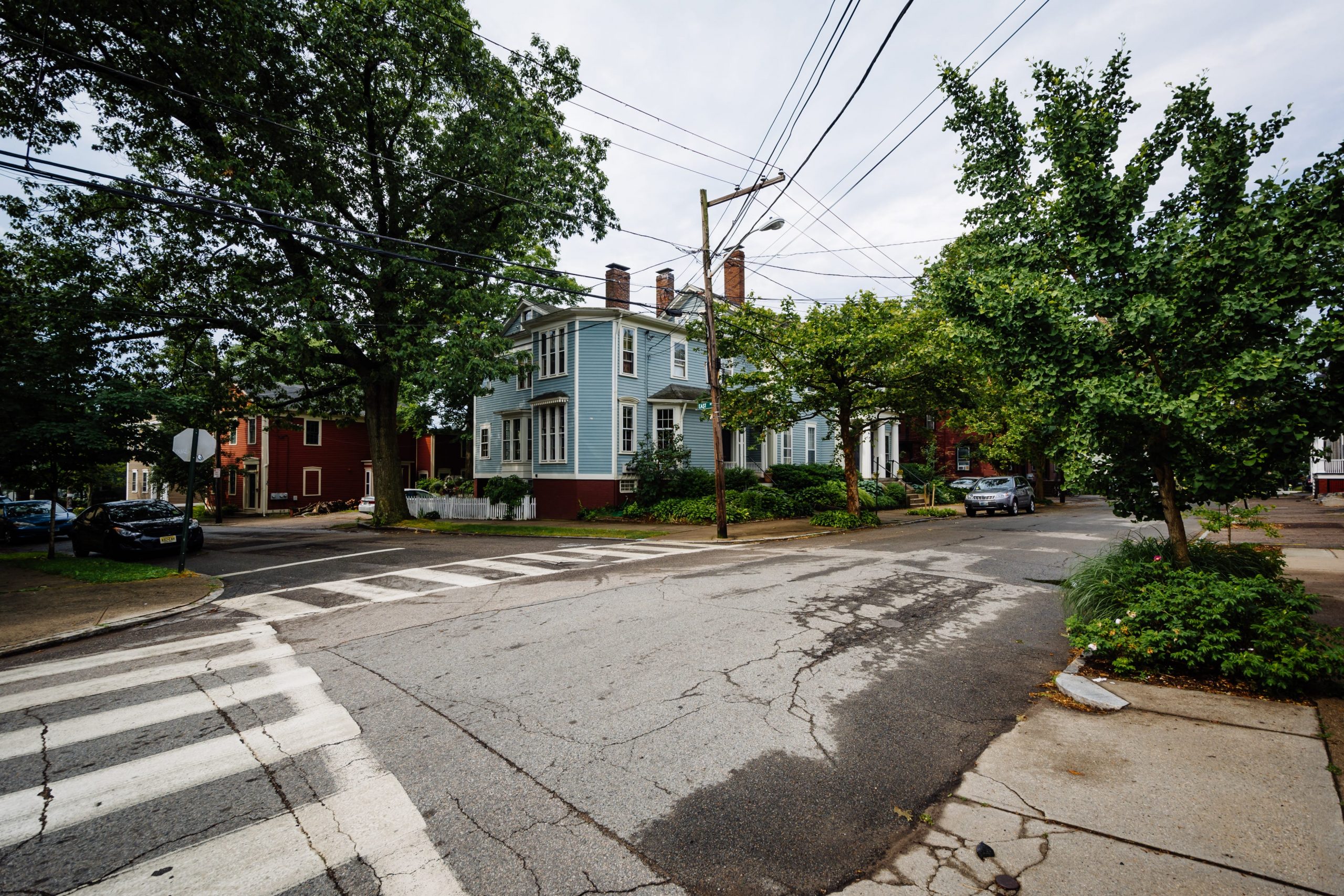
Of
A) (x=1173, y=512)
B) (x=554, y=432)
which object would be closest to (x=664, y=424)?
(x=554, y=432)

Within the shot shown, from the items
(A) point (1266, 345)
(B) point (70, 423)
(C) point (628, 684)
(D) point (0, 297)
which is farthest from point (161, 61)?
(A) point (1266, 345)

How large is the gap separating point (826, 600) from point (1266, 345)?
5.44 m

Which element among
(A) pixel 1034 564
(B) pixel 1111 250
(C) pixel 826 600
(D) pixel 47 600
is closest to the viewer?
(B) pixel 1111 250

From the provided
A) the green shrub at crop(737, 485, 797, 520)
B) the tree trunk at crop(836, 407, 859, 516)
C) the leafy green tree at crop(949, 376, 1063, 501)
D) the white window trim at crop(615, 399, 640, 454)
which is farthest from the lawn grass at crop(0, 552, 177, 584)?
the tree trunk at crop(836, 407, 859, 516)

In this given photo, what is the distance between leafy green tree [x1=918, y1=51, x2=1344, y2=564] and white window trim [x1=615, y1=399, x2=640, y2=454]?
1856 cm

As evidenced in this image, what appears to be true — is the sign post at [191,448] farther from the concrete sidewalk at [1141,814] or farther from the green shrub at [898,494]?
the green shrub at [898,494]

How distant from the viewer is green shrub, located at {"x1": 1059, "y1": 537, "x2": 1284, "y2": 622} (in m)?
6.16

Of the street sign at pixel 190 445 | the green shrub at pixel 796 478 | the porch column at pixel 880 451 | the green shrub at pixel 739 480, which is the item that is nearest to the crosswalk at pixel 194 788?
the street sign at pixel 190 445

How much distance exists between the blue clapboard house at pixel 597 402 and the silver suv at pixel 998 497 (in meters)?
7.53

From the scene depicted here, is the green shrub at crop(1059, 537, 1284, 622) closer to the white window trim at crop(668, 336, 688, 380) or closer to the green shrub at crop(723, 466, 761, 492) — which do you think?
the green shrub at crop(723, 466, 761, 492)

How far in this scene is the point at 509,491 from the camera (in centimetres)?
2630

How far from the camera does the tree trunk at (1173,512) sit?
6.60 metres

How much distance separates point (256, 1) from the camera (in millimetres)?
14914

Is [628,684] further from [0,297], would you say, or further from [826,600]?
[0,297]
